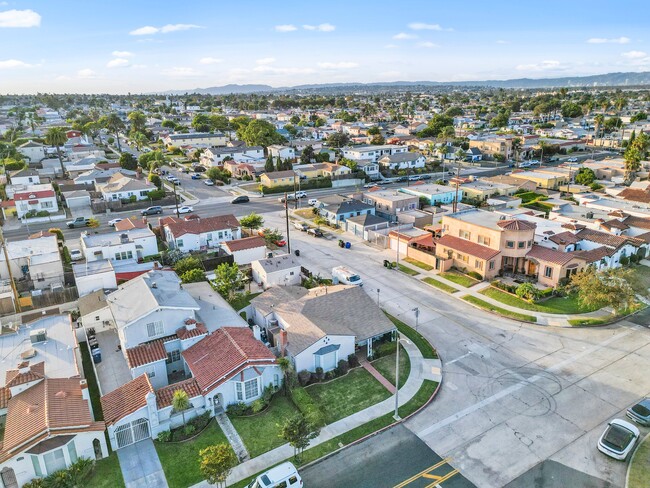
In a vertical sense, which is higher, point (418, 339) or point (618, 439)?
point (618, 439)

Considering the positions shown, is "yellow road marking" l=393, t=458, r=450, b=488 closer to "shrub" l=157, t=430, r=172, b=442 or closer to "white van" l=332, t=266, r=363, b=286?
"shrub" l=157, t=430, r=172, b=442

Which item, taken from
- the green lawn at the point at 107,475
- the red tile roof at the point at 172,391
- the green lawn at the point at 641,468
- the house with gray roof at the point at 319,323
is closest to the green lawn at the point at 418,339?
the house with gray roof at the point at 319,323

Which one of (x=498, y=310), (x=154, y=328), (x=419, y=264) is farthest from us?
(x=419, y=264)

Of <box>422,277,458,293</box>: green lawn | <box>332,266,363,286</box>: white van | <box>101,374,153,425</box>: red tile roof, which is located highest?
<box>101,374,153,425</box>: red tile roof

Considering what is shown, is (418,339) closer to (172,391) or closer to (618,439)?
(618,439)

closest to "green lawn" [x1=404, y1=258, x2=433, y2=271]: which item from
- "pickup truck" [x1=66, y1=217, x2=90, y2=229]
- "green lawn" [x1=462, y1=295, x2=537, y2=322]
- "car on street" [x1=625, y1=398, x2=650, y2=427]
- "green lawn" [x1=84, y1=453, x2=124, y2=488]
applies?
"green lawn" [x1=462, y1=295, x2=537, y2=322]

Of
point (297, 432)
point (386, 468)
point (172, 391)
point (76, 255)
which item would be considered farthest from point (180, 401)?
point (76, 255)

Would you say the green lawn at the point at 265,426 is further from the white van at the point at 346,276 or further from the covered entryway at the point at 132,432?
the white van at the point at 346,276
